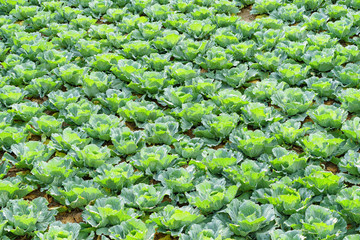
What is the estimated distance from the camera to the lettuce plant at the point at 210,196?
313 centimetres

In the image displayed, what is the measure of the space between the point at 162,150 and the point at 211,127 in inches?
20.7

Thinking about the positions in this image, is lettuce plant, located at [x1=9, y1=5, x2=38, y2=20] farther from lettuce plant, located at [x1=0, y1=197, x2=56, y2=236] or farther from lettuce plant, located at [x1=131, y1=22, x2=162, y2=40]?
lettuce plant, located at [x1=0, y1=197, x2=56, y2=236]

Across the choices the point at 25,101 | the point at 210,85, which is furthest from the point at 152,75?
the point at 25,101

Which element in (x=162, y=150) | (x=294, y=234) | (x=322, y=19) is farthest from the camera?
(x=322, y=19)

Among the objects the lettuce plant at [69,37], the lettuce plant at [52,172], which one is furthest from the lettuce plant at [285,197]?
the lettuce plant at [69,37]

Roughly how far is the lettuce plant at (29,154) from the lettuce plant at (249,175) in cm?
153

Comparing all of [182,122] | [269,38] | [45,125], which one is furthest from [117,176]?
[269,38]

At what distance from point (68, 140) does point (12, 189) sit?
66 centimetres

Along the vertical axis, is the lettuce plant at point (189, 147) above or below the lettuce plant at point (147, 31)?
below

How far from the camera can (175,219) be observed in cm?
301

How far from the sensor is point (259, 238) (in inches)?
116

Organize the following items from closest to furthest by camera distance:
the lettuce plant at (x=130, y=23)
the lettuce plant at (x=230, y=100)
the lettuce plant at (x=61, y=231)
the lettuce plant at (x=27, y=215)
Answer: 1. the lettuce plant at (x=61, y=231)
2. the lettuce plant at (x=27, y=215)
3. the lettuce plant at (x=230, y=100)
4. the lettuce plant at (x=130, y=23)

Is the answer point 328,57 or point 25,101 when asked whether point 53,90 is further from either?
point 328,57

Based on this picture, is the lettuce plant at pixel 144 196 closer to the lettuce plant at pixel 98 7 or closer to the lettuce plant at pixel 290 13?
the lettuce plant at pixel 290 13
